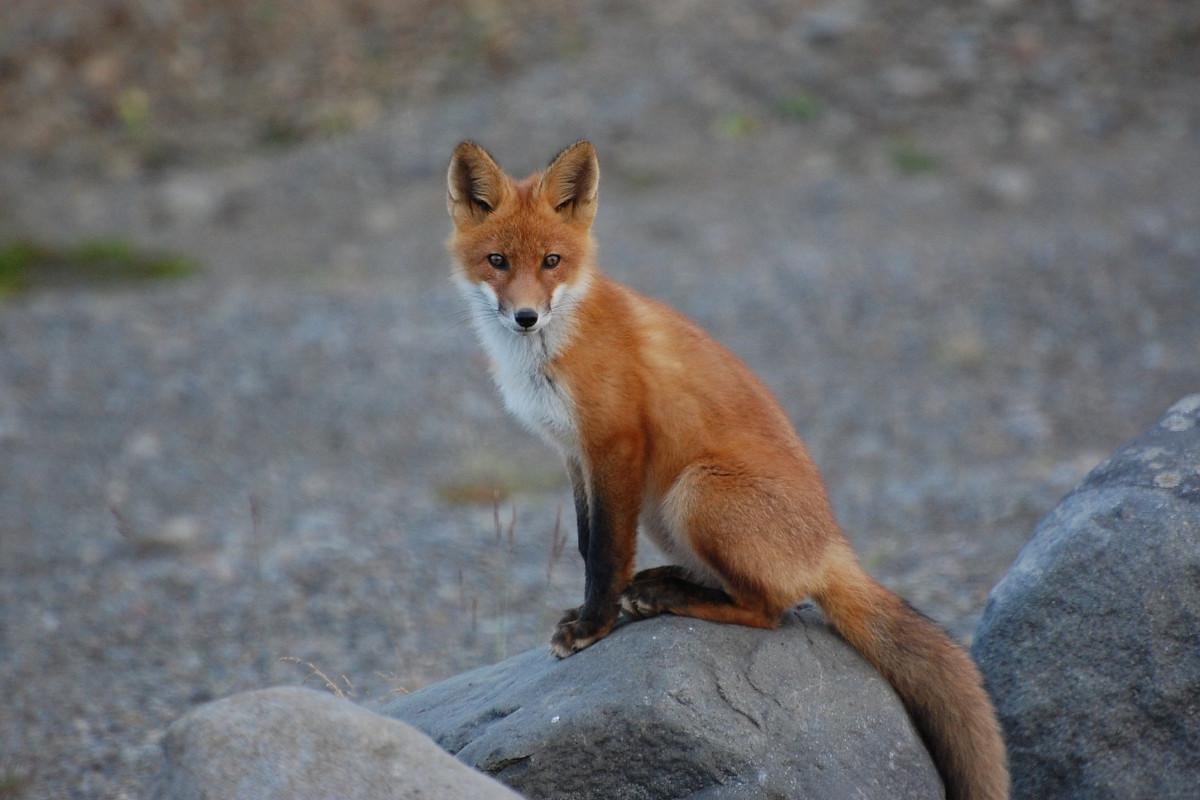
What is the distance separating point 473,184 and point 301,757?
2529 millimetres

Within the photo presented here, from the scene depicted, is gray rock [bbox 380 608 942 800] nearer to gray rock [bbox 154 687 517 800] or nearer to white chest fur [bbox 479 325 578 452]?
gray rock [bbox 154 687 517 800]

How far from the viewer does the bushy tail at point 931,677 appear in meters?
4.16

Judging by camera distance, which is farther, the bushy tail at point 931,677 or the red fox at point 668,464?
the red fox at point 668,464

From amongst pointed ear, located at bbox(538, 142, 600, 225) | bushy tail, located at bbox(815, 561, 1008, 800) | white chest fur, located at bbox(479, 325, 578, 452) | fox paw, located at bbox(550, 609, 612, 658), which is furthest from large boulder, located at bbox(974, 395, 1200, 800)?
pointed ear, located at bbox(538, 142, 600, 225)

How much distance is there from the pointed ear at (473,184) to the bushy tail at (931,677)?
6.84ft

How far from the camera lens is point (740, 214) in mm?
14297

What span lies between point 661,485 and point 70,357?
916cm

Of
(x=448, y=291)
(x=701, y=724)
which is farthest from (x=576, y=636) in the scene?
(x=448, y=291)

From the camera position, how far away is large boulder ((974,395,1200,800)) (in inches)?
167

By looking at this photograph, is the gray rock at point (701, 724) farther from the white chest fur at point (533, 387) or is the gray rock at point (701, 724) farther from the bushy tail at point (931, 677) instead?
the white chest fur at point (533, 387)

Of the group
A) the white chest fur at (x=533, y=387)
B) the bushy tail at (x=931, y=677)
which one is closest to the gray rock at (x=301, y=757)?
the white chest fur at (x=533, y=387)

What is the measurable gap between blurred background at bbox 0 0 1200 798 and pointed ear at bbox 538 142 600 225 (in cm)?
139

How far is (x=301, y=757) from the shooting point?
128 inches

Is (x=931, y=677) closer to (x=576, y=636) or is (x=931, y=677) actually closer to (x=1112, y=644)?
(x=1112, y=644)
